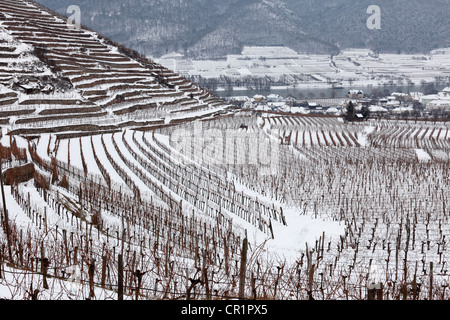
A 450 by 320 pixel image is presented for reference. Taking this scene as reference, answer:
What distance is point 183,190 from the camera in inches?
703

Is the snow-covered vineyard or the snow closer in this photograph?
the snow-covered vineyard

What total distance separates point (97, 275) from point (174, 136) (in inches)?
927

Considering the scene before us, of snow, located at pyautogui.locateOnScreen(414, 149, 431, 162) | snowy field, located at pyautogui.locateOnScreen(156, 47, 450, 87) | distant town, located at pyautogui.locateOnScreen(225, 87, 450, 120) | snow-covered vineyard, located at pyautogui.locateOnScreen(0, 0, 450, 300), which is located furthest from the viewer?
snowy field, located at pyautogui.locateOnScreen(156, 47, 450, 87)

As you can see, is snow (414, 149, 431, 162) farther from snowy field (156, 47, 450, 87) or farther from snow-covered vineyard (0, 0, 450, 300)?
snowy field (156, 47, 450, 87)

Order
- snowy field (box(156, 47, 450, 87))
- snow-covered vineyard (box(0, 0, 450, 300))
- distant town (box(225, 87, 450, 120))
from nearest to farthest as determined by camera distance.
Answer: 1. snow-covered vineyard (box(0, 0, 450, 300))
2. distant town (box(225, 87, 450, 120))
3. snowy field (box(156, 47, 450, 87))

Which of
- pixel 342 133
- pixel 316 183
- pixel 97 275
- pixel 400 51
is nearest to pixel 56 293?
pixel 97 275

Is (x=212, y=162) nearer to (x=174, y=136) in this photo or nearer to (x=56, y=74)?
(x=174, y=136)

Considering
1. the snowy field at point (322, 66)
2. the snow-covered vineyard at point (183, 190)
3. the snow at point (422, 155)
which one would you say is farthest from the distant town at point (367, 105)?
the snowy field at point (322, 66)

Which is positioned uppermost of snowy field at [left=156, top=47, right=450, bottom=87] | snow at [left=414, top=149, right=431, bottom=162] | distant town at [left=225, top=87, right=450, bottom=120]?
snowy field at [left=156, top=47, right=450, bottom=87]

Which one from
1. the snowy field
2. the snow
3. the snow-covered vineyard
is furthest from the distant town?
the snowy field

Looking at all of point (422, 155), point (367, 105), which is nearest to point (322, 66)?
point (367, 105)

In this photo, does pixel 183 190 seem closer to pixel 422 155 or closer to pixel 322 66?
pixel 422 155

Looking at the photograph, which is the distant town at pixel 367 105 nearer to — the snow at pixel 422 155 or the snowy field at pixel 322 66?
the snow at pixel 422 155

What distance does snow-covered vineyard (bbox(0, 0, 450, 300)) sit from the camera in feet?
26.4
